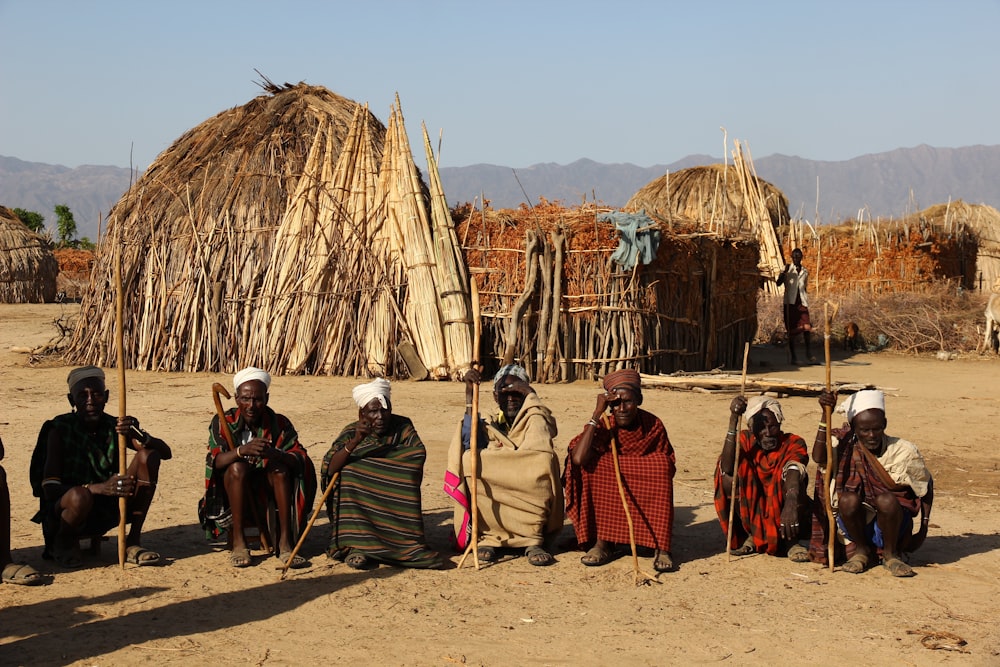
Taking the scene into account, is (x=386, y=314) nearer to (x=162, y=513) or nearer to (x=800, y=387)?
(x=800, y=387)

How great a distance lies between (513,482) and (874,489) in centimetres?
167

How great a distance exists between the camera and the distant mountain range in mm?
148000

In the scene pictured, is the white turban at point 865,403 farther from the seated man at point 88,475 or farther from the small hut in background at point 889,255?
the small hut in background at point 889,255

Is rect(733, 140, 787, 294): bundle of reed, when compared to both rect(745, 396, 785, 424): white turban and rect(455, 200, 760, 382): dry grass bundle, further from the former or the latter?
rect(745, 396, 785, 424): white turban

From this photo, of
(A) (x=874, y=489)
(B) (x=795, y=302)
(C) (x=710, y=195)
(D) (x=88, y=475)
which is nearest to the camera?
(A) (x=874, y=489)

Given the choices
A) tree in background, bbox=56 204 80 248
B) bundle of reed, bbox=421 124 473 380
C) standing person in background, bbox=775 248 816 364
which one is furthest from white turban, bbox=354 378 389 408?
tree in background, bbox=56 204 80 248

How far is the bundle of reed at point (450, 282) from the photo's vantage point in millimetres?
11359

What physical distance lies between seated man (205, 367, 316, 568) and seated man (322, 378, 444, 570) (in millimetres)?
158

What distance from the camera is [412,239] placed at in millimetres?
11438

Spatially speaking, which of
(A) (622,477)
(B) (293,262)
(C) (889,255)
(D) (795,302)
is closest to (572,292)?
(B) (293,262)

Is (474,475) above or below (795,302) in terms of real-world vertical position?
below

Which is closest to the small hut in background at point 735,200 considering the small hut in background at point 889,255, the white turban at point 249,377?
the small hut in background at point 889,255

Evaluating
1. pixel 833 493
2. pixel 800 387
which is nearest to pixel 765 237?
pixel 800 387

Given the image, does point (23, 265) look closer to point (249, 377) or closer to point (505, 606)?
point (249, 377)
